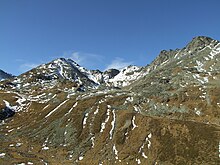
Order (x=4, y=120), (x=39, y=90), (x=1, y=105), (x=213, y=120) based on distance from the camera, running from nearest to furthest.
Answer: (x=213, y=120) → (x=4, y=120) → (x=1, y=105) → (x=39, y=90)

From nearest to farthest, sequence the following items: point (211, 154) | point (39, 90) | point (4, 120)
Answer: point (211, 154) < point (4, 120) < point (39, 90)

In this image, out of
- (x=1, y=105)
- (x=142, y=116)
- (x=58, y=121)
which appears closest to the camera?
(x=142, y=116)

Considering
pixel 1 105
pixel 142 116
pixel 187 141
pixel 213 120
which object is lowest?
pixel 187 141

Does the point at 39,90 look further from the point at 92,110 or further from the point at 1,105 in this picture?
the point at 92,110

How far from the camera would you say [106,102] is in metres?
130

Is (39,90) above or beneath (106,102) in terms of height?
above

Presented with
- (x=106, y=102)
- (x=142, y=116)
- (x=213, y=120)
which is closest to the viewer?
(x=213, y=120)

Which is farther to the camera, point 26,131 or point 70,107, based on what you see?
point 70,107

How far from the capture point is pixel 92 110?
403 feet

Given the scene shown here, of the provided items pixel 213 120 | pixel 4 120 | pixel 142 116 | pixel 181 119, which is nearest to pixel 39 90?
pixel 4 120

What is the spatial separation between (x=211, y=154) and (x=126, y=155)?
91.2ft

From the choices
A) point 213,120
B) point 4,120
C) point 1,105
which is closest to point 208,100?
point 213,120

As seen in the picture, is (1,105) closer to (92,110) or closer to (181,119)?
(92,110)

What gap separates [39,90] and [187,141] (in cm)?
13964
